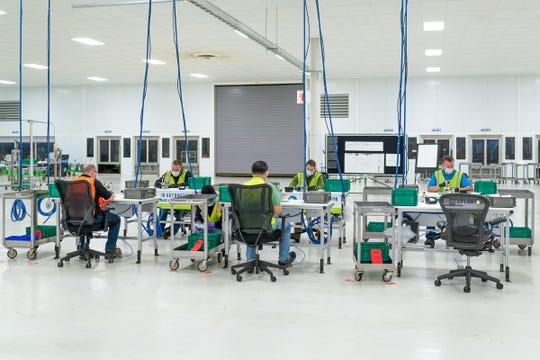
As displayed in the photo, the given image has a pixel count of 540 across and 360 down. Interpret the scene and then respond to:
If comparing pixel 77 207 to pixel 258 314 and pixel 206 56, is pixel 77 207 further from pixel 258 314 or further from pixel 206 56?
pixel 206 56

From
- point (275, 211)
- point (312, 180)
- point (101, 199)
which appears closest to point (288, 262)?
point (275, 211)

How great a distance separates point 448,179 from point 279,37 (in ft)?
21.3

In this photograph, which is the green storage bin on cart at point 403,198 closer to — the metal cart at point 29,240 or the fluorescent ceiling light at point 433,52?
the metal cart at point 29,240

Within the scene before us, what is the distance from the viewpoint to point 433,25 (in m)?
11.2

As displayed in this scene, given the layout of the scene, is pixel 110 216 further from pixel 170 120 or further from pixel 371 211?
pixel 170 120

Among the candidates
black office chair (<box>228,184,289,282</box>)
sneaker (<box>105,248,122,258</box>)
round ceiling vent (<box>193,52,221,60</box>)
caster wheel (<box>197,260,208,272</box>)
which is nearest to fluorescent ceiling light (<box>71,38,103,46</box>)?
round ceiling vent (<box>193,52,221,60</box>)

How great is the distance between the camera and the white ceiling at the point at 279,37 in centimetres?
1005

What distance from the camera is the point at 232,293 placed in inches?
189

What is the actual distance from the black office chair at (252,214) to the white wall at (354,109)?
591 inches

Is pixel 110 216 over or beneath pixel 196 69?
beneath

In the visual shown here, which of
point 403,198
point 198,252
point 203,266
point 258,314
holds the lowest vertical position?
point 258,314

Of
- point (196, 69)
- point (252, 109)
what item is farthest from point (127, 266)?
point (252, 109)

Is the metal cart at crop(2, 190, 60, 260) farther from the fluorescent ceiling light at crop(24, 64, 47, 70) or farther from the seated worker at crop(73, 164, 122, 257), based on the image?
the fluorescent ceiling light at crop(24, 64, 47, 70)

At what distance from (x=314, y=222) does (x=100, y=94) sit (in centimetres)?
1722
